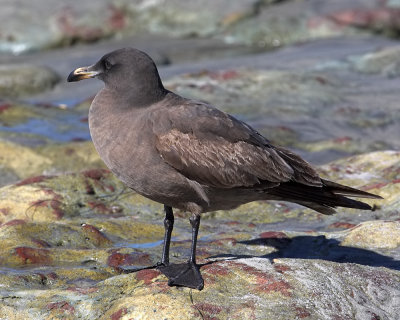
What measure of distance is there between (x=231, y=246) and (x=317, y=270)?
4.67ft

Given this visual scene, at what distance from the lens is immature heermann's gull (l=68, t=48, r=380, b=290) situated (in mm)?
5363

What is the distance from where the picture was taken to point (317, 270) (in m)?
5.16

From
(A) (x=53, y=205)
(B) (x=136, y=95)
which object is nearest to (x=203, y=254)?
(B) (x=136, y=95)

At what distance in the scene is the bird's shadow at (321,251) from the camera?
6.18m

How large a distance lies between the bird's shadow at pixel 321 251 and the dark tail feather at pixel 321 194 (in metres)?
0.57

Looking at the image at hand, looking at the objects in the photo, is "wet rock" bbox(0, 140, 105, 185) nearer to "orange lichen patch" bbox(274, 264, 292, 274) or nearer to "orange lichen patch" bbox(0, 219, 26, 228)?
"orange lichen patch" bbox(0, 219, 26, 228)

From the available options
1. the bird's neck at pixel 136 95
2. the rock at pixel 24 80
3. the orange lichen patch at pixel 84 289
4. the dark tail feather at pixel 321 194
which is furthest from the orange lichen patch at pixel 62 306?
the rock at pixel 24 80

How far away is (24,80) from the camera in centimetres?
1449

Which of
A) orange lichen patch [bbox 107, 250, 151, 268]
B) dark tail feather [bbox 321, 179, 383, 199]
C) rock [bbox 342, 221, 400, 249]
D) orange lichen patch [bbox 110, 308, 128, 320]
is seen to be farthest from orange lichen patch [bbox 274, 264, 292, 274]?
rock [bbox 342, 221, 400, 249]

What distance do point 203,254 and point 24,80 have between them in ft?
30.4

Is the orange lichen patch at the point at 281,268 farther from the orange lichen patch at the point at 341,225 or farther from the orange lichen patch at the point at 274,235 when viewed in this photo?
the orange lichen patch at the point at 341,225

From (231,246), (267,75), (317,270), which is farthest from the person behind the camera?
(267,75)

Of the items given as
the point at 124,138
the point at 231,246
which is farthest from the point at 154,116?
the point at 231,246

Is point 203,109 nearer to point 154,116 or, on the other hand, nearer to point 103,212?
point 154,116
